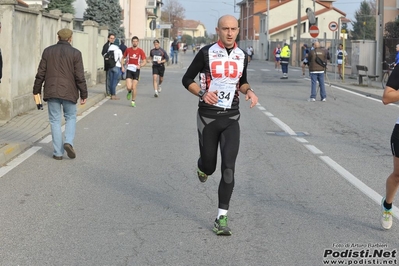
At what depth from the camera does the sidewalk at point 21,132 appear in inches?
423

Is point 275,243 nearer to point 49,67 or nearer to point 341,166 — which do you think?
point 341,166

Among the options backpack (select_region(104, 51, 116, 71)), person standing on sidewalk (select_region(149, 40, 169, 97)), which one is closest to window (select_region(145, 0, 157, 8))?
person standing on sidewalk (select_region(149, 40, 169, 97))

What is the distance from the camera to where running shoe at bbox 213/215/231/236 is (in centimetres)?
641

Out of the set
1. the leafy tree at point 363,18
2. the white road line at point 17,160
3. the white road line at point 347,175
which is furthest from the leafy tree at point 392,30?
the leafy tree at point 363,18

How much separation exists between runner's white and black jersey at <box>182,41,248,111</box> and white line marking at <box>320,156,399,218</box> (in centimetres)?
214

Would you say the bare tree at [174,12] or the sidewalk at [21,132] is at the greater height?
the bare tree at [174,12]

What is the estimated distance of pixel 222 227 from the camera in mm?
6434

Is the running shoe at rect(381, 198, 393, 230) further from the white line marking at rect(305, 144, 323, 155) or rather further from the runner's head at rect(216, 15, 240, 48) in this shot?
the white line marking at rect(305, 144, 323, 155)

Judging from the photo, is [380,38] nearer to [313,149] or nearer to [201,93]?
[313,149]

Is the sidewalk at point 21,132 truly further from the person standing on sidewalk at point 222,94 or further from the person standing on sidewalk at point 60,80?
the person standing on sidewalk at point 222,94

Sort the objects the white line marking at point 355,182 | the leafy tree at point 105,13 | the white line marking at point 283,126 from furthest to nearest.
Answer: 1. the leafy tree at point 105,13
2. the white line marking at point 283,126
3. the white line marking at point 355,182

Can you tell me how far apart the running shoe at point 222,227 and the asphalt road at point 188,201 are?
8 cm

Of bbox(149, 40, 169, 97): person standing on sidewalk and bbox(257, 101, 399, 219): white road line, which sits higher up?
bbox(149, 40, 169, 97): person standing on sidewalk

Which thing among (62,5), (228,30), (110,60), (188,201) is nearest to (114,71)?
(110,60)
